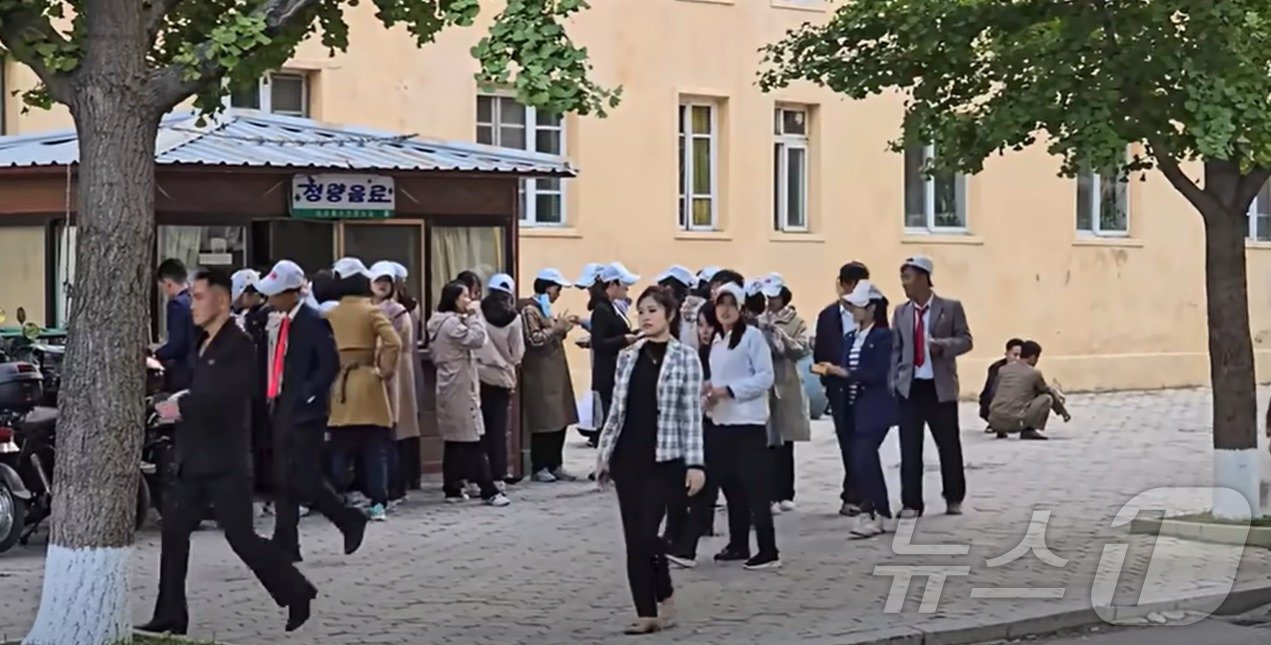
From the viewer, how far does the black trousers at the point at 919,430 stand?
15258mm

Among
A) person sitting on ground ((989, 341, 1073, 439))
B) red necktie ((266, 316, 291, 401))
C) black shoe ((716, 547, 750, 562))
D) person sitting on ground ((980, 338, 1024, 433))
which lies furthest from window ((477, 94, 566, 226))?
black shoe ((716, 547, 750, 562))

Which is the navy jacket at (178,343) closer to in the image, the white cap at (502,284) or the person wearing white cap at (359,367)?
the person wearing white cap at (359,367)

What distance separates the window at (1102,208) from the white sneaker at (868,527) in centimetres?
1778

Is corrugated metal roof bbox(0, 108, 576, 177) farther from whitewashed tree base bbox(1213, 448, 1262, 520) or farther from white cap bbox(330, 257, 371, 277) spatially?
whitewashed tree base bbox(1213, 448, 1262, 520)

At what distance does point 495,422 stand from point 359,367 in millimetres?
2622

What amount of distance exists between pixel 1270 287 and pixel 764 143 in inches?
403

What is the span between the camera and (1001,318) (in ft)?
99.8

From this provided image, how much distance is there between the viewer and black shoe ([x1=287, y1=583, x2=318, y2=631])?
10.5 meters

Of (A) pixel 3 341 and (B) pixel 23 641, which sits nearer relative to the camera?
(B) pixel 23 641

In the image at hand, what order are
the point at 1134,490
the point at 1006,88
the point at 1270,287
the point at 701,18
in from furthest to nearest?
the point at 1270,287, the point at 701,18, the point at 1134,490, the point at 1006,88

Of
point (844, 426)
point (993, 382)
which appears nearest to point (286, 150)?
point (844, 426)

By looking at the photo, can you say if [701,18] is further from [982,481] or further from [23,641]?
[23,641]

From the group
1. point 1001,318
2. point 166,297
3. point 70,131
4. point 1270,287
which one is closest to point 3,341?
point 166,297

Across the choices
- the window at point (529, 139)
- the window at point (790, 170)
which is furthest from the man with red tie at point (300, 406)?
the window at point (790, 170)
